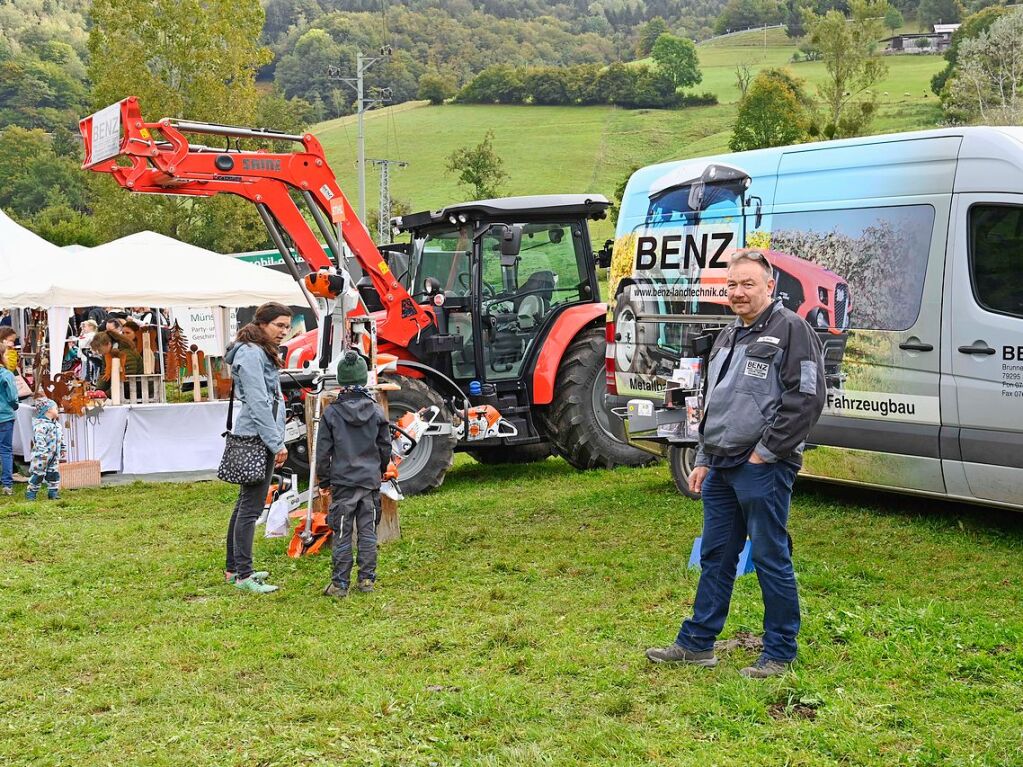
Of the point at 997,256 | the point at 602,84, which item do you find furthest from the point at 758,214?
the point at 602,84

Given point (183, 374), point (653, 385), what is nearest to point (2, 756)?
point (653, 385)

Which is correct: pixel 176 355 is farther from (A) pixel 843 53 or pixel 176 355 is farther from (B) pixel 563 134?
(B) pixel 563 134

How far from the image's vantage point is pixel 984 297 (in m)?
6.84

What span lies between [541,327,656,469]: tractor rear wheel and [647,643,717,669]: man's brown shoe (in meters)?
6.04

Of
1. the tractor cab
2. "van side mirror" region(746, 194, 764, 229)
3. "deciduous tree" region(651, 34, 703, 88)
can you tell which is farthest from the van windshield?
"deciduous tree" region(651, 34, 703, 88)

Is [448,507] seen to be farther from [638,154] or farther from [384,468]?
[638,154]

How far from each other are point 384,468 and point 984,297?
3.92m

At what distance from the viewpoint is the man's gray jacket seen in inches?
180

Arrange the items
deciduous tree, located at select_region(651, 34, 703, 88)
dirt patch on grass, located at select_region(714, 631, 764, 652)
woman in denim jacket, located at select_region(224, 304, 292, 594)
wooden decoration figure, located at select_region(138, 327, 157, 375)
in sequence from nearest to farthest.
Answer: dirt patch on grass, located at select_region(714, 631, 764, 652) → woman in denim jacket, located at select_region(224, 304, 292, 594) → wooden decoration figure, located at select_region(138, 327, 157, 375) → deciduous tree, located at select_region(651, 34, 703, 88)

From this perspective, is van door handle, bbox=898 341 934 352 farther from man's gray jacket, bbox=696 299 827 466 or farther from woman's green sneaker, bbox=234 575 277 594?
woman's green sneaker, bbox=234 575 277 594

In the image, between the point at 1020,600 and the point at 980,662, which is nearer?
the point at 980,662

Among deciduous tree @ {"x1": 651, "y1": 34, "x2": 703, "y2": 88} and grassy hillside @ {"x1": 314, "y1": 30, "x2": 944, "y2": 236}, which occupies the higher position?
deciduous tree @ {"x1": 651, "y1": 34, "x2": 703, "y2": 88}

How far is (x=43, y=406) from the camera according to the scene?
1141cm

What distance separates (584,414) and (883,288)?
428cm
